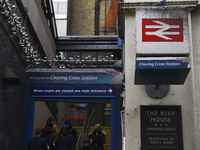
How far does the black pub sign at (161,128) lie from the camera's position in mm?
6203

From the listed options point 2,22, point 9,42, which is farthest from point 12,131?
point 2,22

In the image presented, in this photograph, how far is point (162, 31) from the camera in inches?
224

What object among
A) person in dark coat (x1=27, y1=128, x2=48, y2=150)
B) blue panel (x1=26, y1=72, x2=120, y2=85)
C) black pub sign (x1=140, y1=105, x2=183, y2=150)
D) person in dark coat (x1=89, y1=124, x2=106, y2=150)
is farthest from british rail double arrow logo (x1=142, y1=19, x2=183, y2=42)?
blue panel (x1=26, y1=72, x2=120, y2=85)

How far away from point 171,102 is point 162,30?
1.52 metres

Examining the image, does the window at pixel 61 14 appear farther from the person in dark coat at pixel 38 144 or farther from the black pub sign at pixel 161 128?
the black pub sign at pixel 161 128

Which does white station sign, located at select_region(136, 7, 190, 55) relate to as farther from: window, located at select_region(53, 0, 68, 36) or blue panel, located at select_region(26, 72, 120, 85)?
window, located at select_region(53, 0, 68, 36)

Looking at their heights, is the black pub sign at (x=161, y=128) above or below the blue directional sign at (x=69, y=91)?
below

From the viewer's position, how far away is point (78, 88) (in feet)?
40.0

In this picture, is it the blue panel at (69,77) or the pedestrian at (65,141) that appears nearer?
the pedestrian at (65,141)

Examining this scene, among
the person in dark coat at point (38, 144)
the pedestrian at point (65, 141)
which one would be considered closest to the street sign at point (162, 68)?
the person in dark coat at point (38, 144)

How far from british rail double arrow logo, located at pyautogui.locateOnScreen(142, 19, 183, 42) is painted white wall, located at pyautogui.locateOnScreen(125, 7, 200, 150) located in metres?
0.96

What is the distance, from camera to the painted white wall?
6.28 meters

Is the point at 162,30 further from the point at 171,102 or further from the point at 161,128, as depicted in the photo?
the point at 161,128

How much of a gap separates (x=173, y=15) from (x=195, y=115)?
192cm
